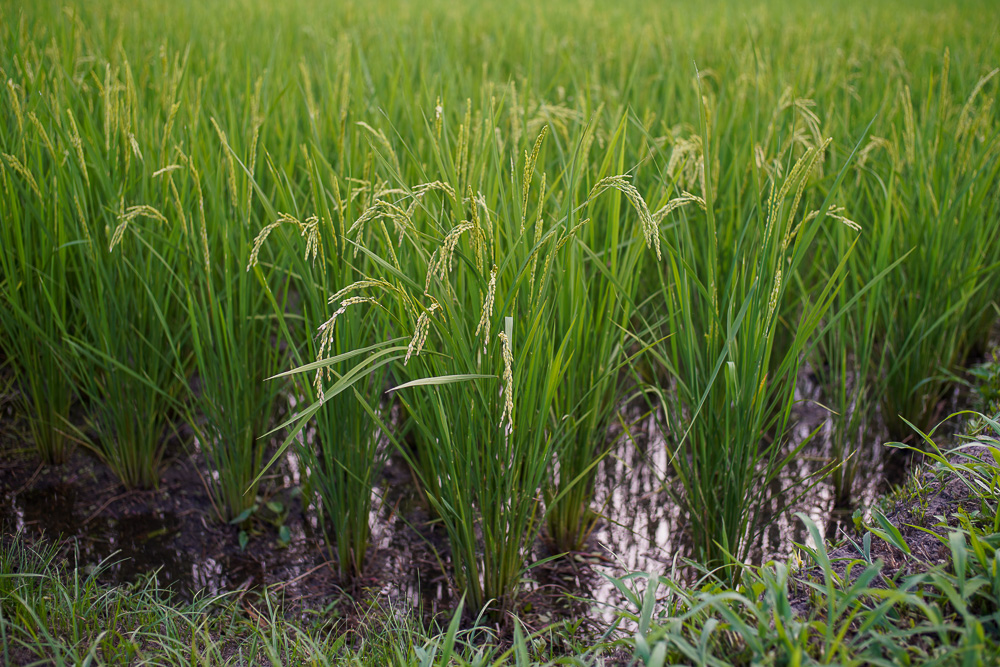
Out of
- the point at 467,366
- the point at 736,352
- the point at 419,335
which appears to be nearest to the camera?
the point at 419,335

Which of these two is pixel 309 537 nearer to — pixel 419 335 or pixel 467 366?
pixel 467 366

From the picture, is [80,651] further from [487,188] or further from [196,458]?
[487,188]

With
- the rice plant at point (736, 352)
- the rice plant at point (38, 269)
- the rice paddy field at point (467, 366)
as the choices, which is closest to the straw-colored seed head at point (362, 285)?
the rice paddy field at point (467, 366)

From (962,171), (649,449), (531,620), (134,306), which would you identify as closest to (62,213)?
(134,306)

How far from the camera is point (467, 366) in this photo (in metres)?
1.33

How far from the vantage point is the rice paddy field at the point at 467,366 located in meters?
1.31

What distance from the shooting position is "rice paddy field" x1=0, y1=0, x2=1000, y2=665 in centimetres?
131

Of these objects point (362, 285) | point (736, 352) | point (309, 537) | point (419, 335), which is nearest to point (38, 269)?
point (309, 537)

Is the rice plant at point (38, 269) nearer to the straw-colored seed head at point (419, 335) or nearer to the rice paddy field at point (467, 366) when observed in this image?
the rice paddy field at point (467, 366)

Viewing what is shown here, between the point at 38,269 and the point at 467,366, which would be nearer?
the point at 467,366

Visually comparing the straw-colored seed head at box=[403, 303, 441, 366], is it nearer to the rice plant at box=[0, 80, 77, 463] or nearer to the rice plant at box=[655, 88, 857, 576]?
the rice plant at box=[655, 88, 857, 576]

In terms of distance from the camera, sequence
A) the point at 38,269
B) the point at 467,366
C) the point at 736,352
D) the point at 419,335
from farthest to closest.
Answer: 1. the point at 38,269
2. the point at 736,352
3. the point at 467,366
4. the point at 419,335

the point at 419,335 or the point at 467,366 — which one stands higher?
the point at 419,335

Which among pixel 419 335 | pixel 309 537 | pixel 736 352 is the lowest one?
pixel 309 537
